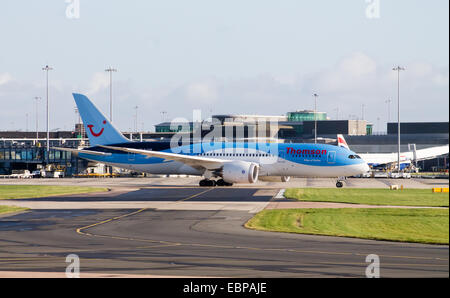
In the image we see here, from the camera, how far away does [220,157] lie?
74.3m

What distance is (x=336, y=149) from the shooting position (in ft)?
234

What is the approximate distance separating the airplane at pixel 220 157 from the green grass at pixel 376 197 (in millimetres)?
4557

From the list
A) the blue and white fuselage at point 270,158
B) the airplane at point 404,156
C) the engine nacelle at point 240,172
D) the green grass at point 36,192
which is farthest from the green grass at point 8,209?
the airplane at point 404,156

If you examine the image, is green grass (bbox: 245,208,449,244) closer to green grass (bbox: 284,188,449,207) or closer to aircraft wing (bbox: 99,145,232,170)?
green grass (bbox: 284,188,449,207)

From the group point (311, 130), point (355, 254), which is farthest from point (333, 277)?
point (311, 130)

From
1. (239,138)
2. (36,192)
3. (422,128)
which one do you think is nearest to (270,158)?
(36,192)

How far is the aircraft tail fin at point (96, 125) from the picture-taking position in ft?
259

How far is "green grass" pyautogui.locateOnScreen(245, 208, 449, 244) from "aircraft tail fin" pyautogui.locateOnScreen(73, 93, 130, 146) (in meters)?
38.1

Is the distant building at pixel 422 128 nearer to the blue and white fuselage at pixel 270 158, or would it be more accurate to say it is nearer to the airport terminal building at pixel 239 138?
the airport terminal building at pixel 239 138

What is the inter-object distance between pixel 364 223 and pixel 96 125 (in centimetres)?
4735

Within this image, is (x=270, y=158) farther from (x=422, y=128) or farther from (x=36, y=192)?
(x=422, y=128)

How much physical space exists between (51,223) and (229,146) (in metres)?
37.9

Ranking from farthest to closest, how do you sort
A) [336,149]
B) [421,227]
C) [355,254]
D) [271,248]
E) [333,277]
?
1. [336,149]
2. [421,227]
3. [271,248]
4. [355,254]
5. [333,277]
